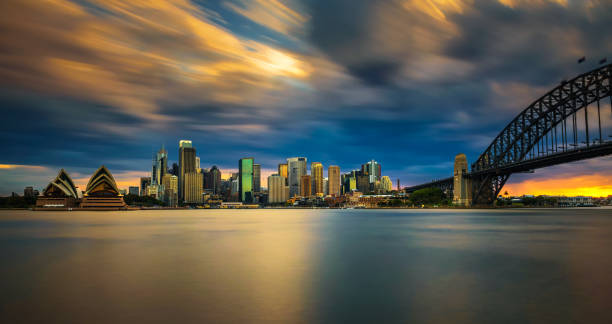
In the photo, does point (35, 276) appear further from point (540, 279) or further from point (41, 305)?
point (540, 279)

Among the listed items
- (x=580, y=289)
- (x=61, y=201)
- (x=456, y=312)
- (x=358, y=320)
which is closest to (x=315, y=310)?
(x=358, y=320)

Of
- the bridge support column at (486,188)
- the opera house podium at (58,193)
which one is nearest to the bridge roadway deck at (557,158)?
the bridge support column at (486,188)

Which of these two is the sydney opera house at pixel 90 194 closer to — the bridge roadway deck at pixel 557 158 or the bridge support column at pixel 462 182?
the bridge support column at pixel 462 182

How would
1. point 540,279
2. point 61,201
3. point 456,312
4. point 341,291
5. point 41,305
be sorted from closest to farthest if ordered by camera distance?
1. point 456,312
2. point 41,305
3. point 341,291
4. point 540,279
5. point 61,201

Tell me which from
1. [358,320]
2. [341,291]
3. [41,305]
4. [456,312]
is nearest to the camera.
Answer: [358,320]

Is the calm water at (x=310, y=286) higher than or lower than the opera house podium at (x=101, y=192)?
lower

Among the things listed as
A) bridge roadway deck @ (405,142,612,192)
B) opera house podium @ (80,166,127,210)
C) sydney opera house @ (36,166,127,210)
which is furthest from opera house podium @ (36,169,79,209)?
bridge roadway deck @ (405,142,612,192)
